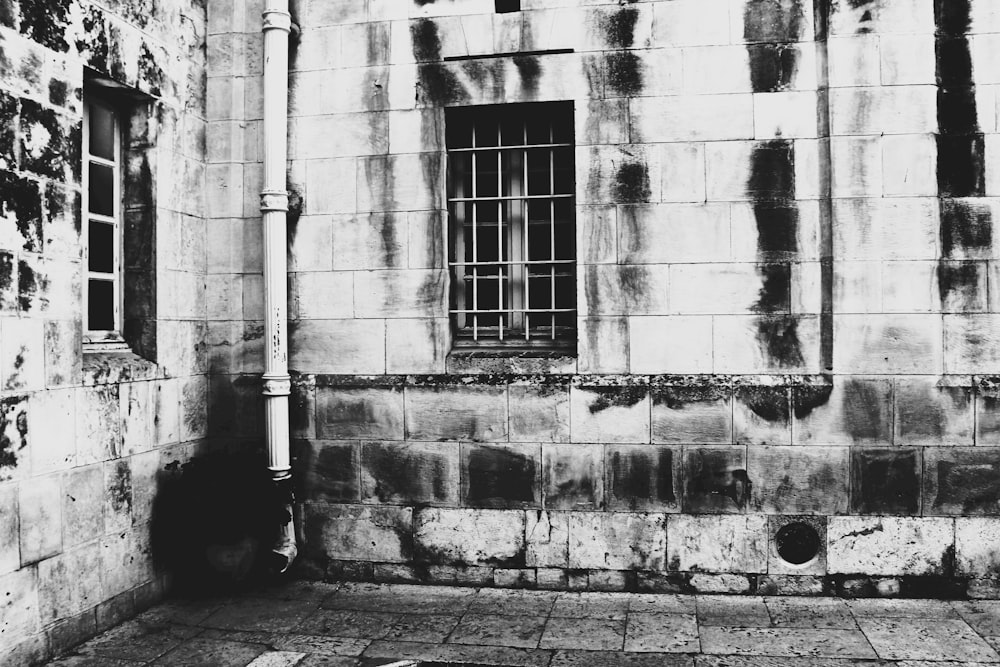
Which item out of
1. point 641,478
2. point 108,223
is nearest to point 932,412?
point 641,478

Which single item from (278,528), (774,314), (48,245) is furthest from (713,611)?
(48,245)

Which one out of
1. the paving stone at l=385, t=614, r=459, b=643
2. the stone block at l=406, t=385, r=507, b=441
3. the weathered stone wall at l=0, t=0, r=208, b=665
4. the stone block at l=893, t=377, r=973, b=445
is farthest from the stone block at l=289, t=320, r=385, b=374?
the stone block at l=893, t=377, r=973, b=445

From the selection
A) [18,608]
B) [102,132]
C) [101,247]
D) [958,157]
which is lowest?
[18,608]

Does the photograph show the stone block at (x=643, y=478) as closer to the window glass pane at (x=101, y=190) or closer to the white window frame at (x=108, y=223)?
the white window frame at (x=108, y=223)

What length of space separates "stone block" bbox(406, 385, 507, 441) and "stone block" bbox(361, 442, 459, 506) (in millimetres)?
117

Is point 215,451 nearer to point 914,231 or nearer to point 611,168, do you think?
point 611,168

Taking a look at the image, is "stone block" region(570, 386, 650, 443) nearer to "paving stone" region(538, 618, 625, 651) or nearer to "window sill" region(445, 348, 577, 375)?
"window sill" region(445, 348, 577, 375)

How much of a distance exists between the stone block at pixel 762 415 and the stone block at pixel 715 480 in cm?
14

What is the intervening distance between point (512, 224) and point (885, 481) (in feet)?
11.3

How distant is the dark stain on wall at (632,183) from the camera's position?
252 inches

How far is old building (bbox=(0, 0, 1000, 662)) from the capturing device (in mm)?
6055

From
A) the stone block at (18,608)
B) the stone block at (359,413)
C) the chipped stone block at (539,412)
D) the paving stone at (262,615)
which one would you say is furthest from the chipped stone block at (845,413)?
the stone block at (18,608)

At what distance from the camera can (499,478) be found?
6527mm

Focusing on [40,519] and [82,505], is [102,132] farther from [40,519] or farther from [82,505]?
[40,519]
